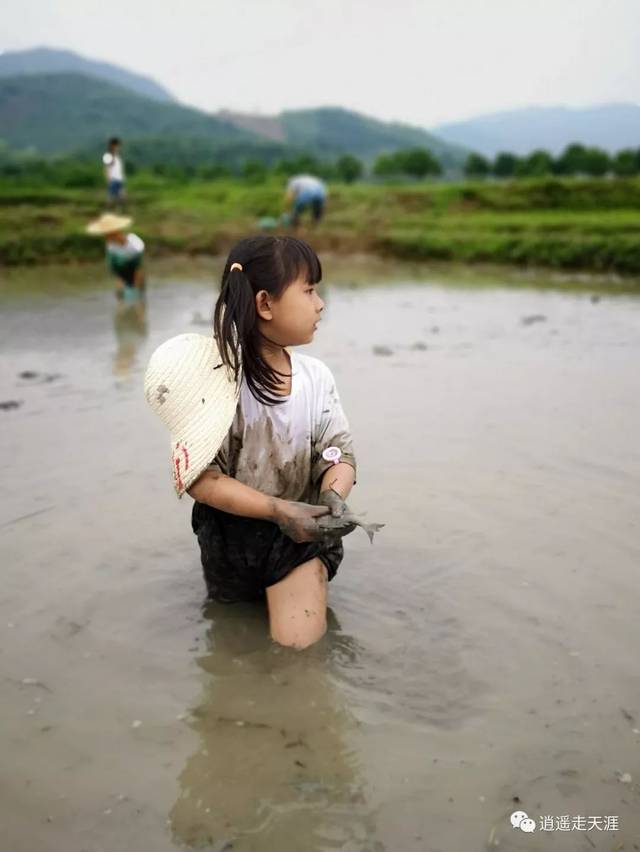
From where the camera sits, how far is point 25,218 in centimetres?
1528

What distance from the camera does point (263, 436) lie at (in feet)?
8.89

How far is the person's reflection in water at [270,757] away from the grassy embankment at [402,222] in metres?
11.3

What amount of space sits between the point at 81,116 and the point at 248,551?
464 feet

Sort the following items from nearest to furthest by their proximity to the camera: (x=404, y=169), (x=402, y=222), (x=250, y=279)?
(x=250, y=279) < (x=402, y=222) < (x=404, y=169)

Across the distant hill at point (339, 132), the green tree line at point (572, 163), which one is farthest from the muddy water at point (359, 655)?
the distant hill at point (339, 132)

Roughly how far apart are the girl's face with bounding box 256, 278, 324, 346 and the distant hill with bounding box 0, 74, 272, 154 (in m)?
124

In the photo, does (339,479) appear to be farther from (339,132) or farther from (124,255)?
Result: (339,132)

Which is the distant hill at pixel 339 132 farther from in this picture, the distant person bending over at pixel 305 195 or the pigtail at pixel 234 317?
the pigtail at pixel 234 317

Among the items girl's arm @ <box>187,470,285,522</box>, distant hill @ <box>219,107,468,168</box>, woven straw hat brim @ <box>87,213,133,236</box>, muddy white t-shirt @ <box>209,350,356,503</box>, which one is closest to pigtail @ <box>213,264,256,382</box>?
muddy white t-shirt @ <box>209,350,356,503</box>

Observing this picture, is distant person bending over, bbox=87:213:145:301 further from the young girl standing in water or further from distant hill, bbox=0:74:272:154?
distant hill, bbox=0:74:272:154

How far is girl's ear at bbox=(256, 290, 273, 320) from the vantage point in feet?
8.43

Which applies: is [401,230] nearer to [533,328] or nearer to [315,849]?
[533,328]

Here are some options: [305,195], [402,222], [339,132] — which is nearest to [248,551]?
[305,195]

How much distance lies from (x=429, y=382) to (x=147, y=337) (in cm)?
306
